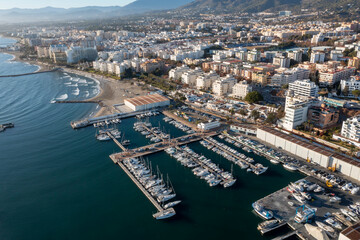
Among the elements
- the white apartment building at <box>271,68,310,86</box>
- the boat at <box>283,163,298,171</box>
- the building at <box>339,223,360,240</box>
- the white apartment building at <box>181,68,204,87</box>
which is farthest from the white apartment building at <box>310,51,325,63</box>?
the building at <box>339,223,360,240</box>

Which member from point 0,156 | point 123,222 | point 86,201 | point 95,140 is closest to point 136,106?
point 95,140

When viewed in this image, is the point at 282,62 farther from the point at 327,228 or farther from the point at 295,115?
the point at 327,228

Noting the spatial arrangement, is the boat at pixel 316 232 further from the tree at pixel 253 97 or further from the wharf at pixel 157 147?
the tree at pixel 253 97

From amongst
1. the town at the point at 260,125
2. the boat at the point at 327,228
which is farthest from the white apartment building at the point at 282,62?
the boat at the point at 327,228

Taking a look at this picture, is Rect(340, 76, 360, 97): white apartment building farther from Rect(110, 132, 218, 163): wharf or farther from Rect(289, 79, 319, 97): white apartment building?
Rect(110, 132, 218, 163): wharf

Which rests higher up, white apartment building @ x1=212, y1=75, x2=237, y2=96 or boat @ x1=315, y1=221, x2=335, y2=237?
white apartment building @ x1=212, y1=75, x2=237, y2=96

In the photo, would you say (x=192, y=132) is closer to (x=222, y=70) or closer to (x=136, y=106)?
(x=136, y=106)
